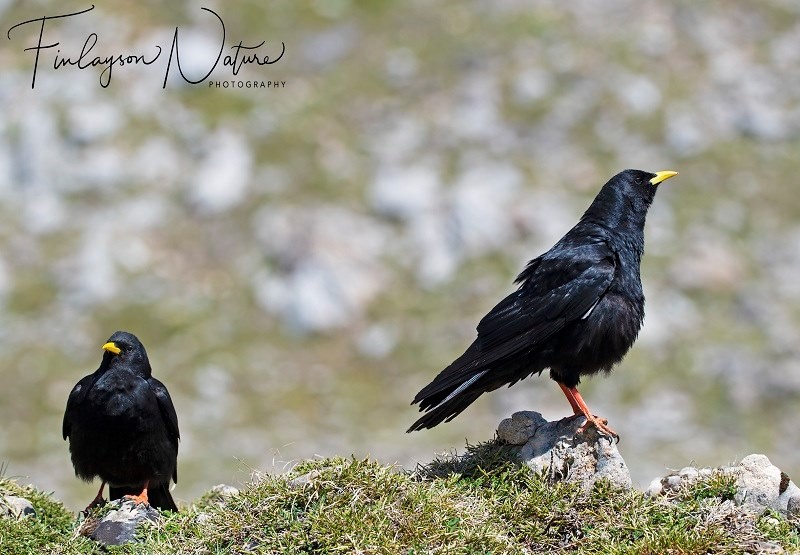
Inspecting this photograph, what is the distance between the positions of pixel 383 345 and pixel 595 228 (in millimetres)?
22042

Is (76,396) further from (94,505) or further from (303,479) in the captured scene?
(303,479)

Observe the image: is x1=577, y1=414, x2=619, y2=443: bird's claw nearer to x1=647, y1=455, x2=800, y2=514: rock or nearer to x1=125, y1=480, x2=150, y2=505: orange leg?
x1=647, y1=455, x2=800, y2=514: rock

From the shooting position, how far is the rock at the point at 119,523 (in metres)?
7.71

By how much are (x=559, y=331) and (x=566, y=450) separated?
103cm

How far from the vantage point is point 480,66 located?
120 feet

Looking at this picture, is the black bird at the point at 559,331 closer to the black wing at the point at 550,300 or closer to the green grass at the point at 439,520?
the black wing at the point at 550,300

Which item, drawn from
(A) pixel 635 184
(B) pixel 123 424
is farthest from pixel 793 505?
(B) pixel 123 424

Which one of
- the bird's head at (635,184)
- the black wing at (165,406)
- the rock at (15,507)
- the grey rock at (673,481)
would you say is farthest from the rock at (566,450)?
the rock at (15,507)

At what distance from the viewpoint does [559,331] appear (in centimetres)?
858

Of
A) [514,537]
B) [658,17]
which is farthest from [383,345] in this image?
[514,537]

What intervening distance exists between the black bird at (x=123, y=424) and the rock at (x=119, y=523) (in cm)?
50

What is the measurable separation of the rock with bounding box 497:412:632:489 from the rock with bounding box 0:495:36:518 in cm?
383

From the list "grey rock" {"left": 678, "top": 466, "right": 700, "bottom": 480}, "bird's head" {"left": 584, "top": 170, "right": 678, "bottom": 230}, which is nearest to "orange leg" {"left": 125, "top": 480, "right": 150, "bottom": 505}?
"grey rock" {"left": 678, "top": 466, "right": 700, "bottom": 480}

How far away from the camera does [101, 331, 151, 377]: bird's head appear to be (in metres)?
9.05
